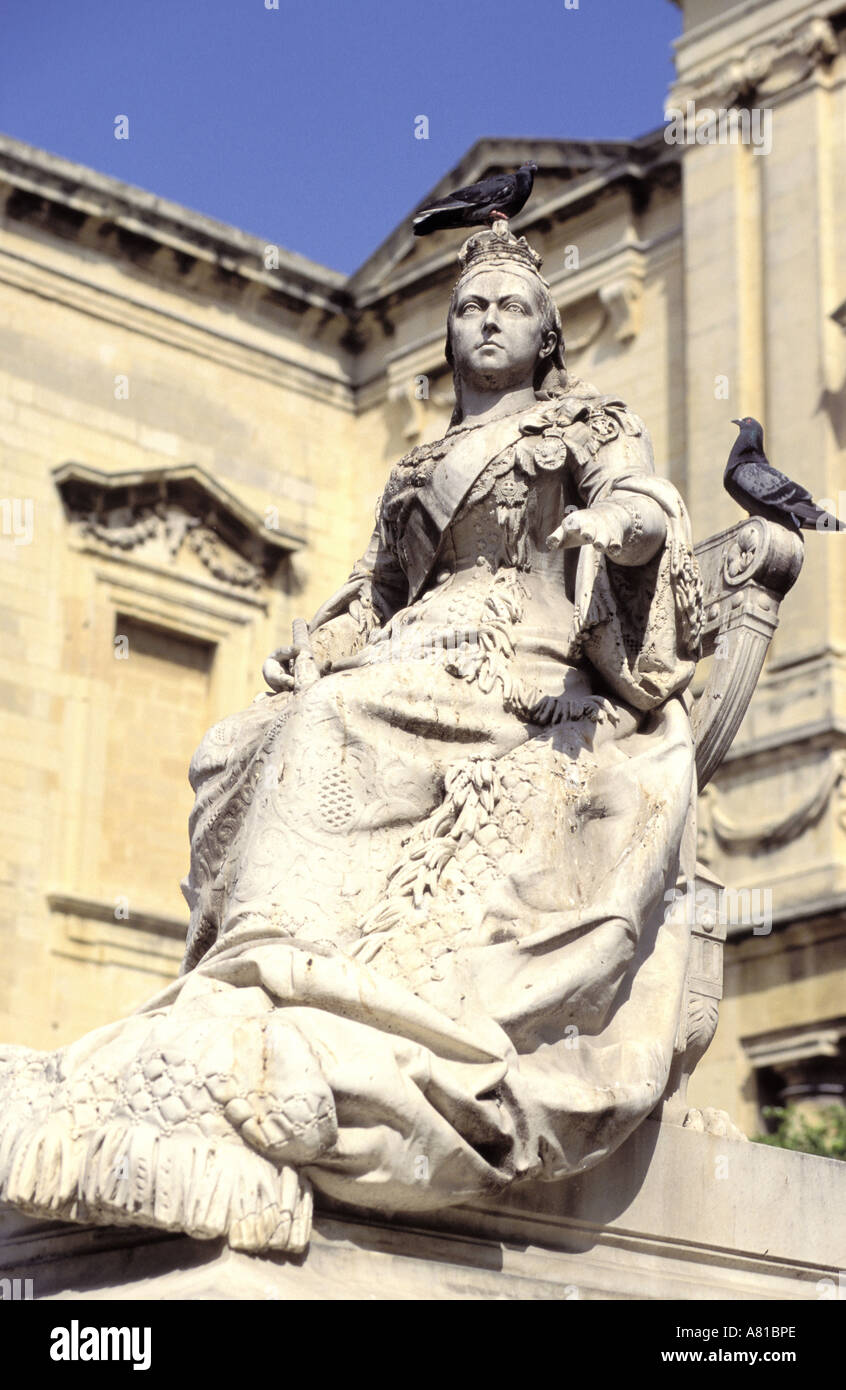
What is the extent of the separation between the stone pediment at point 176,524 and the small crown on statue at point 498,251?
553 inches

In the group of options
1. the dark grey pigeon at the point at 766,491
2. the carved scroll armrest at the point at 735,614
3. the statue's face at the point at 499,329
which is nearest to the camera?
the statue's face at the point at 499,329

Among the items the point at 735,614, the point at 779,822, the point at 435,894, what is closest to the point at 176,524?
the point at 779,822

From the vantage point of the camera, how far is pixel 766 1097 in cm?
1461

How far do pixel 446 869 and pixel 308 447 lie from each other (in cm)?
1760

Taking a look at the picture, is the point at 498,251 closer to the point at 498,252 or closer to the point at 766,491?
the point at 498,252

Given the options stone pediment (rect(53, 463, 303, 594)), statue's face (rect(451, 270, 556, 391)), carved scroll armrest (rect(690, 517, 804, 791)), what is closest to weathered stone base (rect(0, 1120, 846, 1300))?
carved scroll armrest (rect(690, 517, 804, 791))

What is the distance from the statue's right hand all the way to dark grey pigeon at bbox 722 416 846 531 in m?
1.47

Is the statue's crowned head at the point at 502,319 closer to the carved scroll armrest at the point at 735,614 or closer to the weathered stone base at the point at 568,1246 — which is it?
the carved scroll armrest at the point at 735,614

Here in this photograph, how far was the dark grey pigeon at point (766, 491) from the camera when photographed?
6.28 m

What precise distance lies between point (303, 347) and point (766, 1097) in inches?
394

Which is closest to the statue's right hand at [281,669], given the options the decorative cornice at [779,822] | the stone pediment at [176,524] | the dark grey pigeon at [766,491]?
the dark grey pigeon at [766,491]

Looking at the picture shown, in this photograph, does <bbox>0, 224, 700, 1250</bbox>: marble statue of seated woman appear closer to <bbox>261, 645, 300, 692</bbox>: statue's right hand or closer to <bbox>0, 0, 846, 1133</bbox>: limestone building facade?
<bbox>261, 645, 300, 692</bbox>: statue's right hand

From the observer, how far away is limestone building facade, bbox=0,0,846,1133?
15.0 meters
